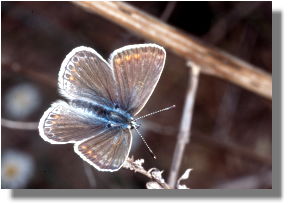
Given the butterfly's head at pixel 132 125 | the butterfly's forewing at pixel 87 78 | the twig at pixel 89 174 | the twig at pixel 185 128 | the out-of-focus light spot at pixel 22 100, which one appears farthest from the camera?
the out-of-focus light spot at pixel 22 100

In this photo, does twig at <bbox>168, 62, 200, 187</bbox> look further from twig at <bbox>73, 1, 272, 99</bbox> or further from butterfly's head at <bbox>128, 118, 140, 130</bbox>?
butterfly's head at <bbox>128, 118, 140, 130</bbox>

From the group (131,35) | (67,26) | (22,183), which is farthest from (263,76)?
(22,183)

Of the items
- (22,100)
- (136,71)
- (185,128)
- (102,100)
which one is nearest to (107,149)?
(102,100)

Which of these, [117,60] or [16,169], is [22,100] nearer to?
[16,169]

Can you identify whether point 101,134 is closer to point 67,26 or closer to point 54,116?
point 54,116

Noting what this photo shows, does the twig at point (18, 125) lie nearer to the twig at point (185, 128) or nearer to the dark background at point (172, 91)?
the dark background at point (172, 91)

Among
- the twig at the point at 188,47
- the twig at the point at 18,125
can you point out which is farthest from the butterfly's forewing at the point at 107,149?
the twig at the point at 18,125
